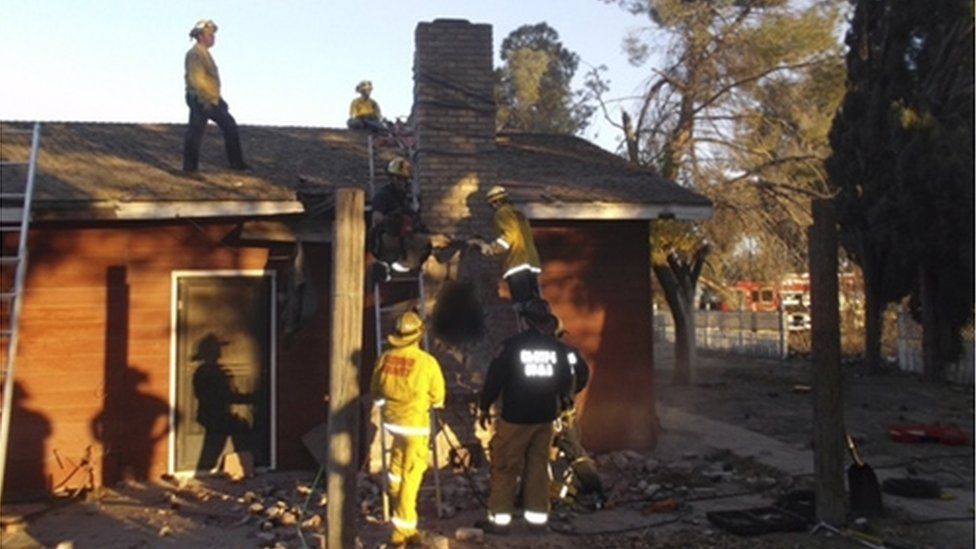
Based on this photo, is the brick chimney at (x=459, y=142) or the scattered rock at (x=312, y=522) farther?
the brick chimney at (x=459, y=142)

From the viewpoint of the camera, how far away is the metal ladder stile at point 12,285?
6.63m

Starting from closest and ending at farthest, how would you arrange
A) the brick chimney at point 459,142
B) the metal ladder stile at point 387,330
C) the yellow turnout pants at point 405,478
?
the yellow turnout pants at point 405,478
the metal ladder stile at point 387,330
the brick chimney at point 459,142

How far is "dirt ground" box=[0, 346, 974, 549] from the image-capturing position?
22.7 ft

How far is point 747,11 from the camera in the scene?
18078 millimetres

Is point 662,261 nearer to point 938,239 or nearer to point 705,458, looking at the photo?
point 938,239

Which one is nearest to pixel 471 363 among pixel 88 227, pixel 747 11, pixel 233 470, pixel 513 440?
pixel 513 440

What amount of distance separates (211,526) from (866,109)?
17.0 m

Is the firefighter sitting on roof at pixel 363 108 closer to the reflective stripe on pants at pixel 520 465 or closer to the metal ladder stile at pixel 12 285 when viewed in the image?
the metal ladder stile at pixel 12 285

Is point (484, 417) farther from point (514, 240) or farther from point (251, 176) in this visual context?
point (251, 176)

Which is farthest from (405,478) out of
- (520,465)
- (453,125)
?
(453,125)

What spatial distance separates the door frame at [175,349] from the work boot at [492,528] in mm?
3026

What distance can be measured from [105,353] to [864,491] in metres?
7.12

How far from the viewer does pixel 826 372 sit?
735cm

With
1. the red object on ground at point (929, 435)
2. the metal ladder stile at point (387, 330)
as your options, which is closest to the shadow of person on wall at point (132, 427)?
the metal ladder stile at point (387, 330)
